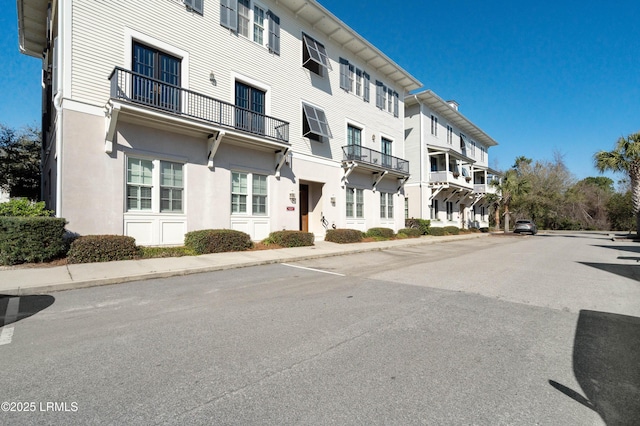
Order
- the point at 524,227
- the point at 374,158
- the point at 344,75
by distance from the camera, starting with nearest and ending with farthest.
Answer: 1. the point at 344,75
2. the point at 374,158
3. the point at 524,227

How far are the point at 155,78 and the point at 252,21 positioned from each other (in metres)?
5.93

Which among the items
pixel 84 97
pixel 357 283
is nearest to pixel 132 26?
pixel 84 97

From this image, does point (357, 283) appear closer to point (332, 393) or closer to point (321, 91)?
point (332, 393)

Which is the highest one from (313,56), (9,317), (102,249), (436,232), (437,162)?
(313,56)

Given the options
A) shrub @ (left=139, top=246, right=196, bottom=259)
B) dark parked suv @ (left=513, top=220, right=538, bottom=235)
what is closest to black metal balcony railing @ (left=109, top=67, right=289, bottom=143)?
shrub @ (left=139, top=246, right=196, bottom=259)

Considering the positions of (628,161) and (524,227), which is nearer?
(628,161)

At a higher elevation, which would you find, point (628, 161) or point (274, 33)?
point (274, 33)

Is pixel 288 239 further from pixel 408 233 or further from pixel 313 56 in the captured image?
pixel 408 233

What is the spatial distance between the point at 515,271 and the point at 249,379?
28.7 feet

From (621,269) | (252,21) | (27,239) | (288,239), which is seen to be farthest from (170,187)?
(621,269)

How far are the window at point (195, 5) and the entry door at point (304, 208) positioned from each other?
945 cm

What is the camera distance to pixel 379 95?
900 inches

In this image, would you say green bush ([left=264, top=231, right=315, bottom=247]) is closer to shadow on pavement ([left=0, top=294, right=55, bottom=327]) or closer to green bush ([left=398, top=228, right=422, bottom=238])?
shadow on pavement ([left=0, top=294, right=55, bottom=327])

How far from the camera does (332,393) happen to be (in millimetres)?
2633
